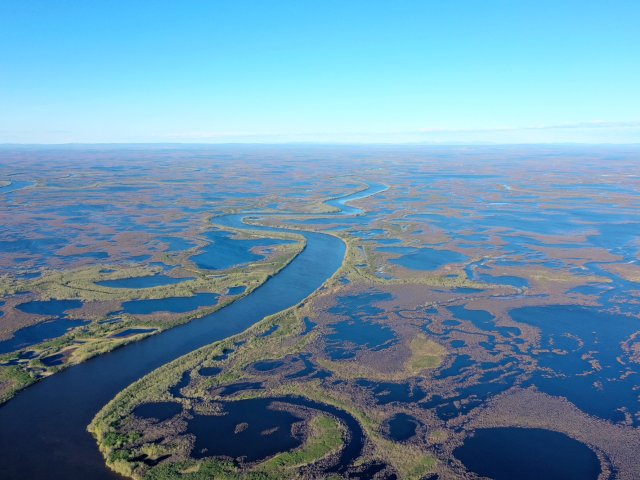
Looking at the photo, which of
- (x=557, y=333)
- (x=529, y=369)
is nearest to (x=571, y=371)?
(x=529, y=369)

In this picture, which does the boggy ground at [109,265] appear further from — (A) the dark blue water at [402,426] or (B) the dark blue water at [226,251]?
(A) the dark blue water at [402,426]

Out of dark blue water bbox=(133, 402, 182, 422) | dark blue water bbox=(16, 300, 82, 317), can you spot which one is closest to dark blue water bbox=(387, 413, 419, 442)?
dark blue water bbox=(133, 402, 182, 422)

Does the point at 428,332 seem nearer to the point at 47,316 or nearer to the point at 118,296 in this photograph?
the point at 118,296

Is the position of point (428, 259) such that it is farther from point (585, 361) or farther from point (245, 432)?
point (245, 432)

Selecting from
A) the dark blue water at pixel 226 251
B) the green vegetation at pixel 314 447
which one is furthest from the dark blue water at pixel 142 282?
the green vegetation at pixel 314 447

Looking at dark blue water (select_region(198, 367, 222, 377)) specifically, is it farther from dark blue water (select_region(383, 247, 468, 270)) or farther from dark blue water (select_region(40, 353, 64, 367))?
dark blue water (select_region(383, 247, 468, 270))
